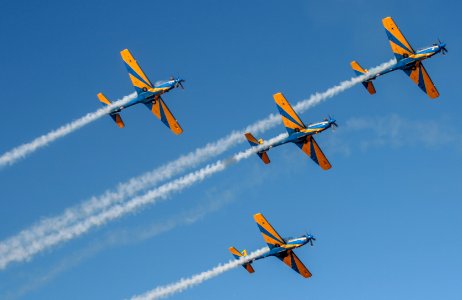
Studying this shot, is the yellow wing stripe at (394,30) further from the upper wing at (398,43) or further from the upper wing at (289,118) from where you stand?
the upper wing at (289,118)

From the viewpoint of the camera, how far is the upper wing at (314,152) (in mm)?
141500

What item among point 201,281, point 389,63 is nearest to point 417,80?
point 389,63

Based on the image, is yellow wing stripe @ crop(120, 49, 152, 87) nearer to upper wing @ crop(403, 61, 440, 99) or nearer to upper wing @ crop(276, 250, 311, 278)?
upper wing @ crop(276, 250, 311, 278)

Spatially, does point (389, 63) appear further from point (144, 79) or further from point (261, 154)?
point (144, 79)

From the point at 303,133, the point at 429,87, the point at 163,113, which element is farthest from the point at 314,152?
the point at 163,113

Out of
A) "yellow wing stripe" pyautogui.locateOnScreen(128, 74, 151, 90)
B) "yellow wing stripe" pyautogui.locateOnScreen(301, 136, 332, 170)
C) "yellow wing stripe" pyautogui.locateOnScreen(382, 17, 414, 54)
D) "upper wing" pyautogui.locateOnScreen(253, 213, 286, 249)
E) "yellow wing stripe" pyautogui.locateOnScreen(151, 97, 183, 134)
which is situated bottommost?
"upper wing" pyautogui.locateOnScreen(253, 213, 286, 249)

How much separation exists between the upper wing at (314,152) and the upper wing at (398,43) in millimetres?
14585

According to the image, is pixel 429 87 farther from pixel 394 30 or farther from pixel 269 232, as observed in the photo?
pixel 269 232

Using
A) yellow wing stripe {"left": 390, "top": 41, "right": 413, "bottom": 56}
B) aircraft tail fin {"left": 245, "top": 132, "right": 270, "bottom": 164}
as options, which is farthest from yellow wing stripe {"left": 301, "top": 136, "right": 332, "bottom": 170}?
yellow wing stripe {"left": 390, "top": 41, "right": 413, "bottom": 56}

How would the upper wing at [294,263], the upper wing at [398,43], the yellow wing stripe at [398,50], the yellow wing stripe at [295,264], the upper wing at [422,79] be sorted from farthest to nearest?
the yellow wing stripe at [295,264]
the upper wing at [294,263]
the upper wing at [422,79]
the yellow wing stripe at [398,50]
the upper wing at [398,43]

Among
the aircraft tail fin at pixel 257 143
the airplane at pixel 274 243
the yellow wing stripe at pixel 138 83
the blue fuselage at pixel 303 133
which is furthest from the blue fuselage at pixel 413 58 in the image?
the yellow wing stripe at pixel 138 83

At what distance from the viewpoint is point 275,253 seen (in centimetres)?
14012

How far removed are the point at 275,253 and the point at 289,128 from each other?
15.3m

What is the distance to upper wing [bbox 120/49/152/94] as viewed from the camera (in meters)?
140
